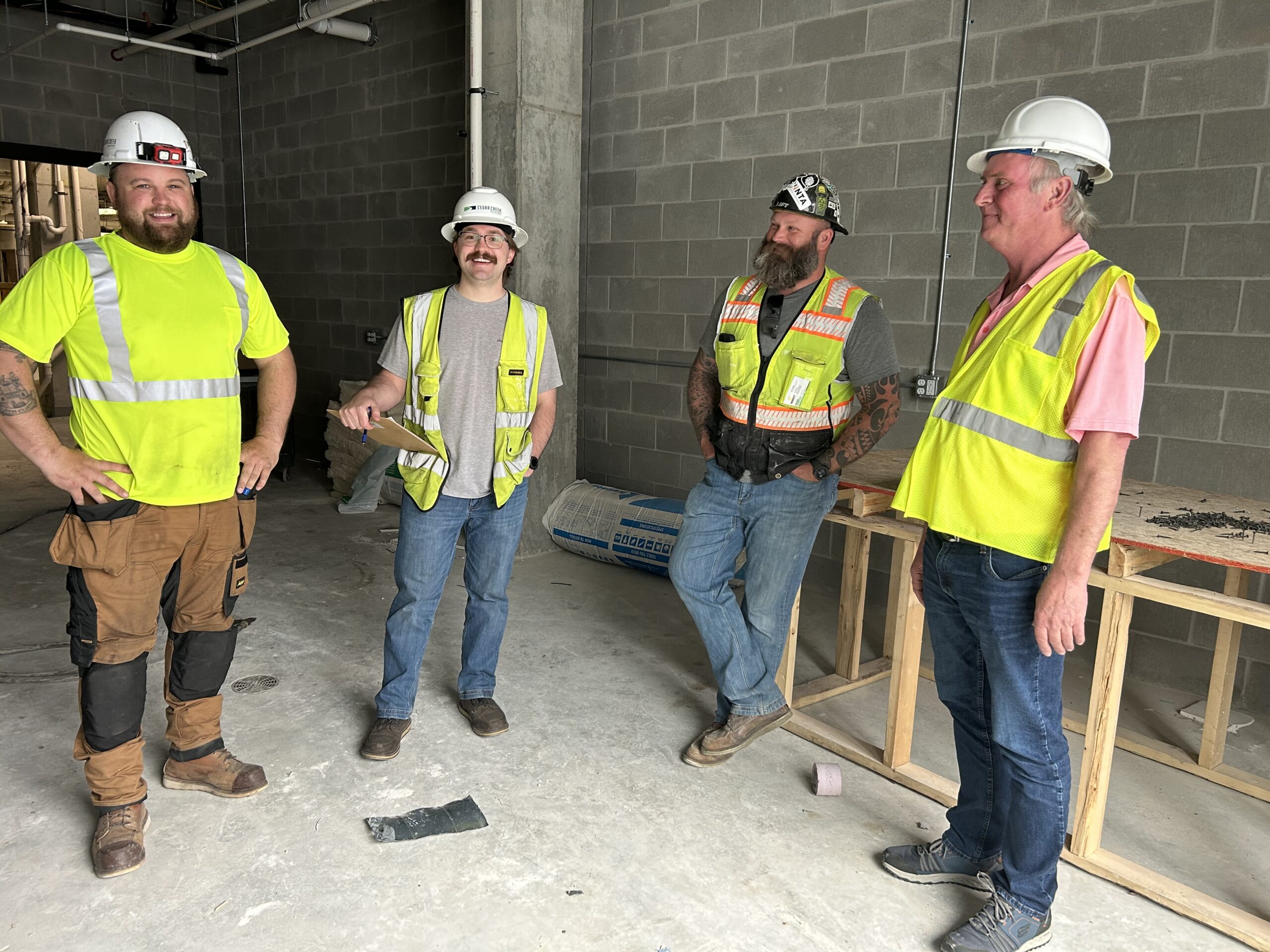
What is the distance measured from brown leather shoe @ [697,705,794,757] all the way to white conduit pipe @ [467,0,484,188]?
10.8 ft

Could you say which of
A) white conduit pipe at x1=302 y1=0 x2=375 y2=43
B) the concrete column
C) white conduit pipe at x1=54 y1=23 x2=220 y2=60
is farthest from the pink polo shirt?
white conduit pipe at x1=54 y1=23 x2=220 y2=60

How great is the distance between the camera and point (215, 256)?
2.54 metres

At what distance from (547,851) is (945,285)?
2.94 meters

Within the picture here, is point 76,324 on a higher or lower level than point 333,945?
higher

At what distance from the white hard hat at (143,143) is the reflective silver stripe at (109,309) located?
237 mm

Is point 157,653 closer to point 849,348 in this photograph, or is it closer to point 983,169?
point 849,348

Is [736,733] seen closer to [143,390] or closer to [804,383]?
[804,383]

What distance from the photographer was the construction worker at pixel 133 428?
88.9 inches

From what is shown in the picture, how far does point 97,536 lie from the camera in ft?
7.61

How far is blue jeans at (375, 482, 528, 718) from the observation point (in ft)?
9.64

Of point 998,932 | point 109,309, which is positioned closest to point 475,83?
point 109,309

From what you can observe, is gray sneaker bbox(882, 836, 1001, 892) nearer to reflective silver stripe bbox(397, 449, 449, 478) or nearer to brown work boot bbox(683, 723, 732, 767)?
brown work boot bbox(683, 723, 732, 767)

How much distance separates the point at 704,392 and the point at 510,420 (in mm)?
640

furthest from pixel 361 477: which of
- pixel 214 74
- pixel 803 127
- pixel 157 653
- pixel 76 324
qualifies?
pixel 214 74
